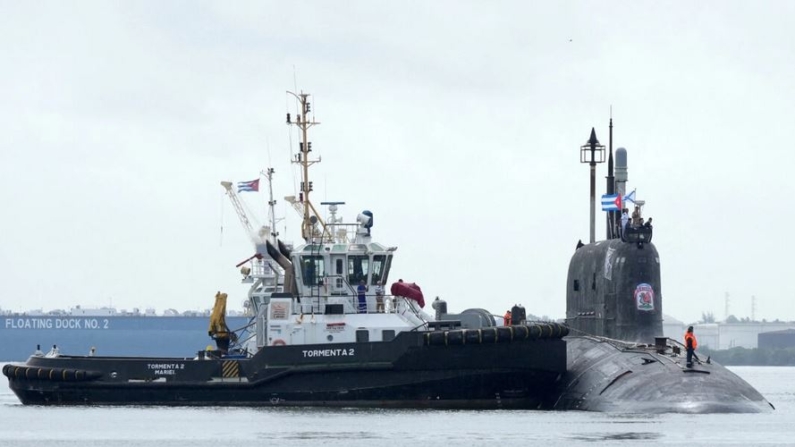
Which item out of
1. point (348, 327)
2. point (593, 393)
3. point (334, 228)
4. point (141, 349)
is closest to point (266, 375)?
point (348, 327)

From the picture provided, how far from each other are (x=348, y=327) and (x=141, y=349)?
10132 cm

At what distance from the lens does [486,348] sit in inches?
1631

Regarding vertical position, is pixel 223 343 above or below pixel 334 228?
below

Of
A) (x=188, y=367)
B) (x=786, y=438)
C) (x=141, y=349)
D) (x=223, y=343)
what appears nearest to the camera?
(x=786, y=438)

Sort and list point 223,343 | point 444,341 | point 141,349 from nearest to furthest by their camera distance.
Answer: point 444,341 → point 223,343 → point 141,349

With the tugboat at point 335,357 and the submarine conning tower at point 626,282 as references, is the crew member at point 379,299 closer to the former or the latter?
the tugboat at point 335,357

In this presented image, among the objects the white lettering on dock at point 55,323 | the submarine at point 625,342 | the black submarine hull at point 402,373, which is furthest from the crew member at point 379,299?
the white lettering on dock at point 55,323

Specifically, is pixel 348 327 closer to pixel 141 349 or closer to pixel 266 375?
pixel 266 375

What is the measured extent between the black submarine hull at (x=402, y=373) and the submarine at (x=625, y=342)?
1.51 meters

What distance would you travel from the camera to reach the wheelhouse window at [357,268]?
45.1 metres

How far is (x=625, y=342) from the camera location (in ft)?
144

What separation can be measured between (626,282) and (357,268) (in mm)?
7874

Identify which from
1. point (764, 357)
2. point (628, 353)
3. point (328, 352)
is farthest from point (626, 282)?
point (764, 357)

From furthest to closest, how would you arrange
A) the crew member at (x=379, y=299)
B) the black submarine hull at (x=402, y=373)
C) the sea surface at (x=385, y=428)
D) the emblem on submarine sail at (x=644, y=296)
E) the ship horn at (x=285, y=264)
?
the ship horn at (x=285, y=264) < the crew member at (x=379, y=299) < the emblem on submarine sail at (x=644, y=296) < the black submarine hull at (x=402, y=373) < the sea surface at (x=385, y=428)
